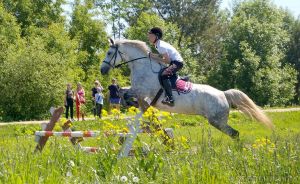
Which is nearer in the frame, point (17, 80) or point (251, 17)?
point (17, 80)

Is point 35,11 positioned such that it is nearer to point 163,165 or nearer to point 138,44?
point 138,44

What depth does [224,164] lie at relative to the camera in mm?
6855

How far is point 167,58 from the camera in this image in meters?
13.8

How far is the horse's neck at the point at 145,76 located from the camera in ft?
45.8

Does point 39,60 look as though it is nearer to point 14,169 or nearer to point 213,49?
point 14,169

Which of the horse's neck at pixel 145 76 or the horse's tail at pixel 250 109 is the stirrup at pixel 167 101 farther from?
the horse's tail at pixel 250 109

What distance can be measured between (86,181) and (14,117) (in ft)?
118

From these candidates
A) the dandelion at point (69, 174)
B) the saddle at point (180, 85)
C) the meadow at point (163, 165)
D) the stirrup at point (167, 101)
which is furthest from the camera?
the saddle at point (180, 85)

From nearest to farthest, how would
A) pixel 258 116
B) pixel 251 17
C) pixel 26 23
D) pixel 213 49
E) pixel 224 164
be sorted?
pixel 224 164 < pixel 258 116 < pixel 26 23 < pixel 251 17 < pixel 213 49

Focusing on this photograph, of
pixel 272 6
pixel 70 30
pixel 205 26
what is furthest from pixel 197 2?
pixel 70 30

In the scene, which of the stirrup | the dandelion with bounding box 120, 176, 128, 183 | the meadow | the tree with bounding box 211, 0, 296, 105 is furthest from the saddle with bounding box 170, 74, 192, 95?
the tree with bounding box 211, 0, 296, 105

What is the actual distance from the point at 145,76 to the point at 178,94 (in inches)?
33.1

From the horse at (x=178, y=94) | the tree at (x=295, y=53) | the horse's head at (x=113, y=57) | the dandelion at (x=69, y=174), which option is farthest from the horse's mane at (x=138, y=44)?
the tree at (x=295, y=53)

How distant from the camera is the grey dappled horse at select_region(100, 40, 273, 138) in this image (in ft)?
46.0
